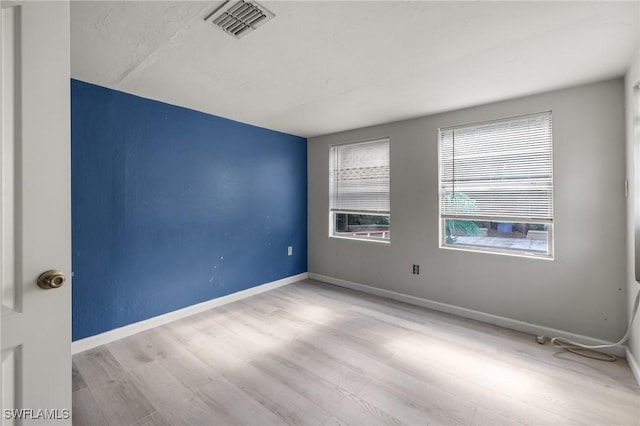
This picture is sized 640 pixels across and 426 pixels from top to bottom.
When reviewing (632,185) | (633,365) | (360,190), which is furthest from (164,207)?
(633,365)

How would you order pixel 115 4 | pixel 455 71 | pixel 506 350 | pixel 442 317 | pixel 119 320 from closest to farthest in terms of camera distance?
pixel 115 4 < pixel 455 71 < pixel 506 350 < pixel 119 320 < pixel 442 317

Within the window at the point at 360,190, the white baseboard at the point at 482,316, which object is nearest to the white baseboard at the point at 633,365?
the white baseboard at the point at 482,316

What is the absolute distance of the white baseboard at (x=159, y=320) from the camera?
2.48 m

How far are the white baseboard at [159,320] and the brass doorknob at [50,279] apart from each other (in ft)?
6.63

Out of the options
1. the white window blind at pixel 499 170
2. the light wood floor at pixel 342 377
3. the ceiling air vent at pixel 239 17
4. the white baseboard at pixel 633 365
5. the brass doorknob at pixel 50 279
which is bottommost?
the light wood floor at pixel 342 377

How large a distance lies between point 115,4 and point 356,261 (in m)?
3.62

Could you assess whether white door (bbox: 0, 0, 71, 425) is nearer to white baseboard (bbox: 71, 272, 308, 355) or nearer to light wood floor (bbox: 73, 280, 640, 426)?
light wood floor (bbox: 73, 280, 640, 426)

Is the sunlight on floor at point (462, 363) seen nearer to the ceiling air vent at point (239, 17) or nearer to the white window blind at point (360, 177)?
the white window blind at point (360, 177)

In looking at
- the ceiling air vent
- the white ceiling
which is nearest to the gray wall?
the white ceiling

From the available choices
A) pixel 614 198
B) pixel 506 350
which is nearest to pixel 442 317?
pixel 506 350

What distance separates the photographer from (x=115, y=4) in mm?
1513

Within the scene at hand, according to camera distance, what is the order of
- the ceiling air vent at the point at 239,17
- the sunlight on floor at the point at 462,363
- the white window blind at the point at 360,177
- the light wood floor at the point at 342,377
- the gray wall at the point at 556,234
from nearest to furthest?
the ceiling air vent at the point at 239,17 < the light wood floor at the point at 342,377 < the sunlight on floor at the point at 462,363 < the gray wall at the point at 556,234 < the white window blind at the point at 360,177

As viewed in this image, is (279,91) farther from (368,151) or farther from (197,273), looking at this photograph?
(197,273)

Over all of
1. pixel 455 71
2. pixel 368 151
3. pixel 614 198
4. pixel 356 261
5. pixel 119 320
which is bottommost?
pixel 119 320
